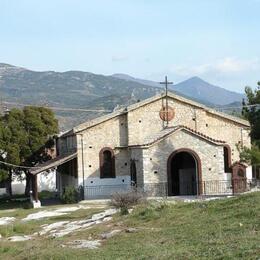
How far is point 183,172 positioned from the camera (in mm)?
43156

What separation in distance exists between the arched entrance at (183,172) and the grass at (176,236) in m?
16.4

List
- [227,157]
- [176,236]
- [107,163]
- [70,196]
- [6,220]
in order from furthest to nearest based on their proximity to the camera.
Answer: [227,157] < [107,163] < [70,196] < [6,220] < [176,236]

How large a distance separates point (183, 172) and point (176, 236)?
1010 inches

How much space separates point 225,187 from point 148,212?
18.6 meters

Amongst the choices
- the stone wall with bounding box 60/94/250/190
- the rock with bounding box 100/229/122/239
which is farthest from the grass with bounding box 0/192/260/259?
the stone wall with bounding box 60/94/250/190

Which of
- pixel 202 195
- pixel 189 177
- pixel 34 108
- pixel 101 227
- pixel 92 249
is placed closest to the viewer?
pixel 92 249

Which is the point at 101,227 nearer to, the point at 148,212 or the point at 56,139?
the point at 148,212

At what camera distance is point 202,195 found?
3922 centimetres

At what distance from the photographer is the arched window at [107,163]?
1704 inches

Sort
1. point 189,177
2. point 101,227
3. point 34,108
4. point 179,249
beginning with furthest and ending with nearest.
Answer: point 34,108, point 189,177, point 101,227, point 179,249

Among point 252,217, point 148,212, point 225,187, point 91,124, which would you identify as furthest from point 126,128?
point 252,217

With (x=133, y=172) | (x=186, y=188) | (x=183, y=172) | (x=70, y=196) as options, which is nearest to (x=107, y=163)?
(x=133, y=172)

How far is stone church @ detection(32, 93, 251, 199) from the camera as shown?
40.7m

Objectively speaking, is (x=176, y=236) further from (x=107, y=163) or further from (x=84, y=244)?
(x=107, y=163)
